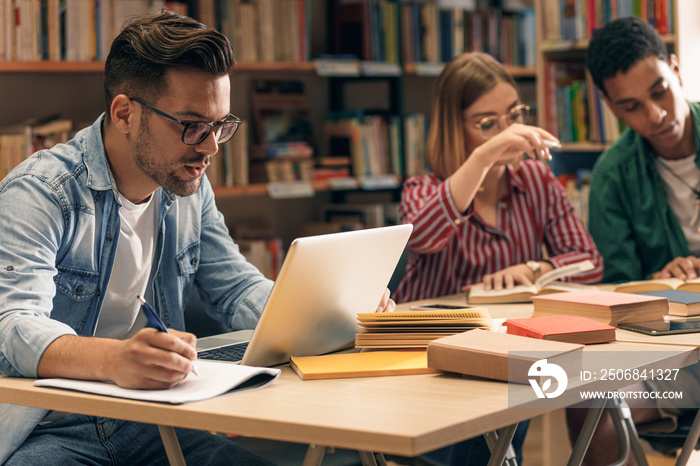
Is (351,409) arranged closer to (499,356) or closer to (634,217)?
(499,356)

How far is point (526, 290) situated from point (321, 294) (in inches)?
28.7

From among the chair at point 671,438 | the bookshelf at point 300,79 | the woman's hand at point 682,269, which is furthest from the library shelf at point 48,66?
the chair at point 671,438

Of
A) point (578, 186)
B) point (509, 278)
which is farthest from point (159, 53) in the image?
point (578, 186)

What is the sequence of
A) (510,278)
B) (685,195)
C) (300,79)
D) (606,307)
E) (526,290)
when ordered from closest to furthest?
(606,307) < (526,290) < (510,278) < (685,195) < (300,79)

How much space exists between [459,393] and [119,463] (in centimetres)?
63

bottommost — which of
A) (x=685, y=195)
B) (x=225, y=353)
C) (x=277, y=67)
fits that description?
(x=225, y=353)

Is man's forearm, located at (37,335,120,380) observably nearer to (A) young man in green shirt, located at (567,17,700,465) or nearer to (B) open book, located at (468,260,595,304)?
(B) open book, located at (468,260,595,304)

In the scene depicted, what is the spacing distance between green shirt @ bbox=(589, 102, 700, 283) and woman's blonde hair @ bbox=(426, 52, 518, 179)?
1.40 ft

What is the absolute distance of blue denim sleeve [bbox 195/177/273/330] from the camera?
1693 mm

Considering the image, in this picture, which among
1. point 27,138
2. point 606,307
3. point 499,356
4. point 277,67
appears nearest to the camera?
point 499,356

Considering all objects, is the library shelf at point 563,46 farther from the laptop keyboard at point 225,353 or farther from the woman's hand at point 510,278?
the laptop keyboard at point 225,353

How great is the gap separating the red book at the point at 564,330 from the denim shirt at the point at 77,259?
1.77ft

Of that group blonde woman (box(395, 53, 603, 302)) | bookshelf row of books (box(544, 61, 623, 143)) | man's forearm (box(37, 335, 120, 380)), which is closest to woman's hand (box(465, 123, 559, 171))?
blonde woman (box(395, 53, 603, 302))

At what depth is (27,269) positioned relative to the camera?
1.27 metres
